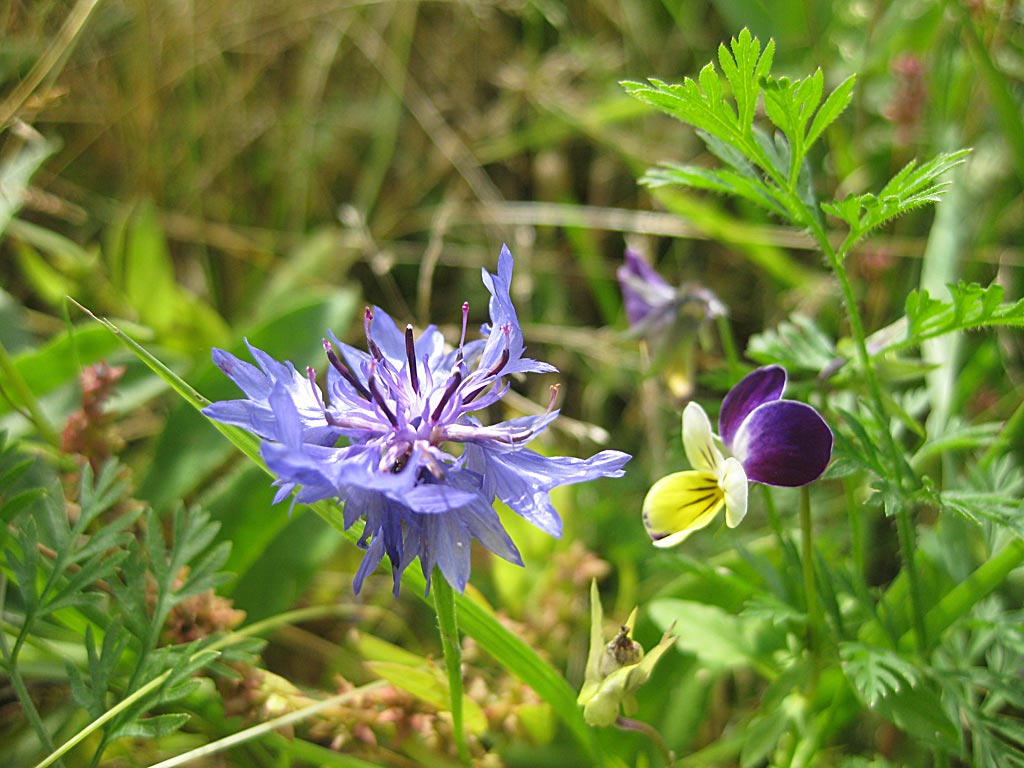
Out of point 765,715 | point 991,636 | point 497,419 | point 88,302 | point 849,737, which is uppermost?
point 88,302

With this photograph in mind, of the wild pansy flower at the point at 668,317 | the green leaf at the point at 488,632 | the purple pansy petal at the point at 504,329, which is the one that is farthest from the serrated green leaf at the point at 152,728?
the wild pansy flower at the point at 668,317

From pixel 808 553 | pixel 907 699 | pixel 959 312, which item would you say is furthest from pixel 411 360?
pixel 907 699

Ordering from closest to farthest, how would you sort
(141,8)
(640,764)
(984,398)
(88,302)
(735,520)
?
(735,520) → (640,764) → (984,398) → (88,302) → (141,8)

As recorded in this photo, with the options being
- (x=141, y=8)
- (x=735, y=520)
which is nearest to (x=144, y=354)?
(x=735, y=520)

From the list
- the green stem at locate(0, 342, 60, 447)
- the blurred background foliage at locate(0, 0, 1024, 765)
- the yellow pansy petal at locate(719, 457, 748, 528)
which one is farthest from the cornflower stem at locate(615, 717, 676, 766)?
the green stem at locate(0, 342, 60, 447)

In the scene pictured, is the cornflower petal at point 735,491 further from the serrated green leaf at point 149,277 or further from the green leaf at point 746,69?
the serrated green leaf at point 149,277

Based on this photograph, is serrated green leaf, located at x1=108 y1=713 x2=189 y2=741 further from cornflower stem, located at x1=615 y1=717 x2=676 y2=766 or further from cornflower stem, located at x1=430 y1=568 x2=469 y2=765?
cornflower stem, located at x1=615 y1=717 x2=676 y2=766

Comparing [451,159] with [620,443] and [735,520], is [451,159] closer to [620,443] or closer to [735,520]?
[620,443]
